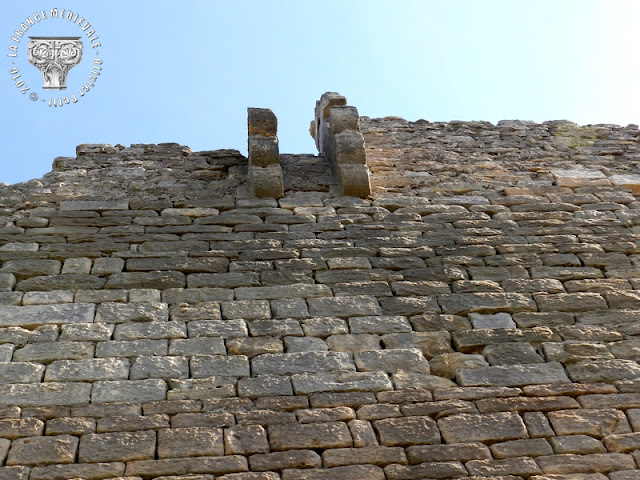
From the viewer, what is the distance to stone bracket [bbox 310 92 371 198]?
246 inches

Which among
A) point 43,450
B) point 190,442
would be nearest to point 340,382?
point 190,442

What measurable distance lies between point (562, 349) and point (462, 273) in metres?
0.86

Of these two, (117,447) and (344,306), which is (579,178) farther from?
(117,447)

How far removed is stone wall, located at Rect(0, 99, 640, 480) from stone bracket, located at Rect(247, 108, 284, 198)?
0.36 ft

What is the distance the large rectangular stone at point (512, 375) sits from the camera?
451 cm

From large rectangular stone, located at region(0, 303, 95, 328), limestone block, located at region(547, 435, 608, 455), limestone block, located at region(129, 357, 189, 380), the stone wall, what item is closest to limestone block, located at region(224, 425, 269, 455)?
the stone wall

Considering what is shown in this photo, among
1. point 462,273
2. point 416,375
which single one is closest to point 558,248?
point 462,273

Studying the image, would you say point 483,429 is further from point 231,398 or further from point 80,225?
point 80,225

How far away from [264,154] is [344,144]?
62cm

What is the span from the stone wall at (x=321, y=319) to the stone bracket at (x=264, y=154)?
11 cm

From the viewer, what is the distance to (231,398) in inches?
169

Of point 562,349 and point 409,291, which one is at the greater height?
point 409,291

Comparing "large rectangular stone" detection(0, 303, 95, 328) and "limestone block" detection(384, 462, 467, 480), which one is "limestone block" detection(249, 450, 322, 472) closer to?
"limestone block" detection(384, 462, 467, 480)

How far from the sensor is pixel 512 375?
4.56 metres
